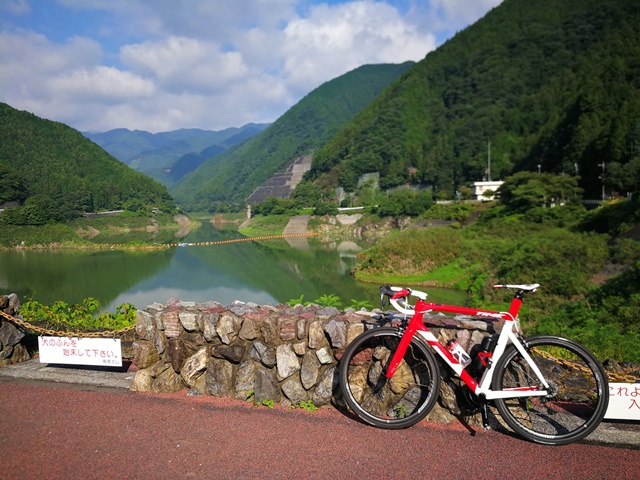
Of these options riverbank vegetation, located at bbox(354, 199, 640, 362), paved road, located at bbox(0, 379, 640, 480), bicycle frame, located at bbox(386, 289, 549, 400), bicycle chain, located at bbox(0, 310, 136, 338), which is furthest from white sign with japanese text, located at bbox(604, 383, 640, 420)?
bicycle chain, located at bbox(0, 310, 136, 338)

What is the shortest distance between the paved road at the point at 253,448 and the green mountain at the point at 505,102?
45781 millimetres

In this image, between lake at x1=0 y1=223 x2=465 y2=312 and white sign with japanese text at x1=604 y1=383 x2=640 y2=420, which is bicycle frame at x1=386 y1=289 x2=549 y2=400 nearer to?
white sign with japanese text at x1=604 y1=383 x2=640 y2=420

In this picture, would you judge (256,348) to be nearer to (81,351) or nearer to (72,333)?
(81,351)

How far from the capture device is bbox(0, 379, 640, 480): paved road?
11.2 ft

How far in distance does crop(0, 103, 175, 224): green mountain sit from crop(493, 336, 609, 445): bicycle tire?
76.2 m

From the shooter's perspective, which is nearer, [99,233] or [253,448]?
[253,448]

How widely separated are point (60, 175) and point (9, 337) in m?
99.9

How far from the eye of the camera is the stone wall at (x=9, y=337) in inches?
230

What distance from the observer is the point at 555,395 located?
3.81 meters

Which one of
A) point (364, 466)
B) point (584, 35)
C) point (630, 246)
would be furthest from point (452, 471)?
point (584, 35)

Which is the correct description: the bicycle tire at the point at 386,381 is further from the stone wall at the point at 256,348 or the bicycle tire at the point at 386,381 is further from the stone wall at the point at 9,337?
the stone wall at the point at 9,337

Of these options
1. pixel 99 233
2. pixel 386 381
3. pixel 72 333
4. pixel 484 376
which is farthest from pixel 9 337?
pixel 99 233

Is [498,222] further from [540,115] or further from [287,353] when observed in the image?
[540,115]

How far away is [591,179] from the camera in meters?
42.7
